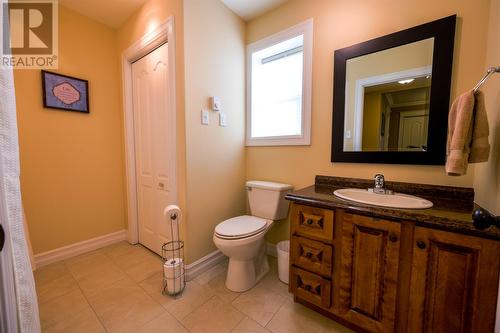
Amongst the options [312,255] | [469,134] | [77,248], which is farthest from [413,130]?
[77,248]

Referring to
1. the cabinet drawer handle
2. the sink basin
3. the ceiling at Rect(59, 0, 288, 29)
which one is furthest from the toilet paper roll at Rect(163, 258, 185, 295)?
the ceiling at Rect(59, 0, 288, 29)

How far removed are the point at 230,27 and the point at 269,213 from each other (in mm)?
1807

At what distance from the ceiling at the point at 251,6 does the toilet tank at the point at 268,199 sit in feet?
5.43

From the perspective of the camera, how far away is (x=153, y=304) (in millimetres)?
1414

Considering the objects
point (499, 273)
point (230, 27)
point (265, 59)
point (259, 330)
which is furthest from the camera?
point (265, 59)

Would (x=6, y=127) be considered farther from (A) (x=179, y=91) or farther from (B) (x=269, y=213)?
(B) (x=269, y=213)

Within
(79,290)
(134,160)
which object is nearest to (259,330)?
(79,290)

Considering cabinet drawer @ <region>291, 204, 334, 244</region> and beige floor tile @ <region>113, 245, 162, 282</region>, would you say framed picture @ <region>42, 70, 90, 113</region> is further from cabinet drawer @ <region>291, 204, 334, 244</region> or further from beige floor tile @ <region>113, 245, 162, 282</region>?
cabinet drawer @ <region>291, 204, 334, 244</region>

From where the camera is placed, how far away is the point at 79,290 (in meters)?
1.55

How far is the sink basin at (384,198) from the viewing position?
3.75 feet

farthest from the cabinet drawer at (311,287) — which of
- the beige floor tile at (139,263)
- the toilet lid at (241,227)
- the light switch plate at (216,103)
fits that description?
the light switch plate at (216,103)

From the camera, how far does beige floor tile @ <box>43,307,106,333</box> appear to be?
1.20 meters

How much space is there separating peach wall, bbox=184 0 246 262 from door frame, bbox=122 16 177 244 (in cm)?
15

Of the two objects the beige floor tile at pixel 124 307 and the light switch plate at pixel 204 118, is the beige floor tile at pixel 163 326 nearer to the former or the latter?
the beige floor tile at pixel 124 307
